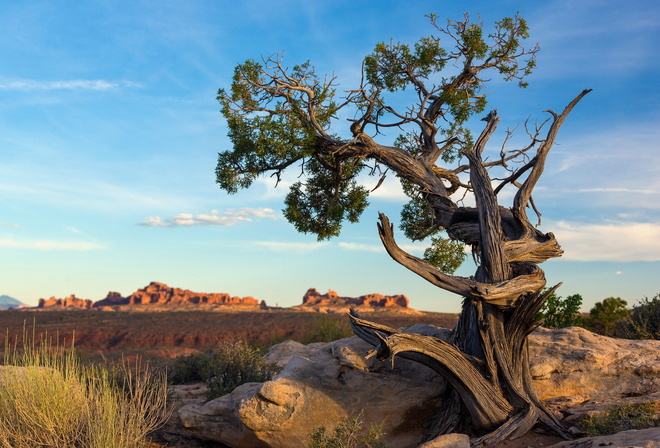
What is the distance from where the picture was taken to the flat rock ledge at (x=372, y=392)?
9289mm

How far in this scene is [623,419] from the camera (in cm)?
827

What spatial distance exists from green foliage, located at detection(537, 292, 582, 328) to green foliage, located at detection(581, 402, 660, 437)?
24.4 ft

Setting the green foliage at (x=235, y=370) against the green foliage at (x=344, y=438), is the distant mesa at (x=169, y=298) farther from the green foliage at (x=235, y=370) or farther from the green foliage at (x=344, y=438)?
the green foliage at (x=344, y=438)

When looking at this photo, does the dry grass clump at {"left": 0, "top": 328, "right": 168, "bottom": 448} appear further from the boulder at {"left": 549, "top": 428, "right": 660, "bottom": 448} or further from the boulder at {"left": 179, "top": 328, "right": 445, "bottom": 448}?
the boulder at {"left": 549, "top": 428, "right": 660, "bottom": 448}

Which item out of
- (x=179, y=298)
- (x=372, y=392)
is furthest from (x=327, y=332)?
(x=179, y=298)

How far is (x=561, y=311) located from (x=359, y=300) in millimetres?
92751

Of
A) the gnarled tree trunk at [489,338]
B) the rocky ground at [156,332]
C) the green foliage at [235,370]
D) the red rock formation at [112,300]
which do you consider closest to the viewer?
the gnarled tree trunk at [489,338]

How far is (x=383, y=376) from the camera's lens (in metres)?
9.72

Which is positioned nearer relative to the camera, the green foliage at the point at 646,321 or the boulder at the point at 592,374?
the boulder at the point at 592,374

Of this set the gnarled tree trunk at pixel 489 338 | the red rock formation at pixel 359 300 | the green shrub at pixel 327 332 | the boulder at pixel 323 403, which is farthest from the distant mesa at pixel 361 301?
the gnarled tree trunk at pixel 489 338

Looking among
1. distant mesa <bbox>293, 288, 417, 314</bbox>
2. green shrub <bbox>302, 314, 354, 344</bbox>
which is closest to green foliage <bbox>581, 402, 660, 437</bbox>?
green shrub <bbox>302, 314, 354, 344</bbox>

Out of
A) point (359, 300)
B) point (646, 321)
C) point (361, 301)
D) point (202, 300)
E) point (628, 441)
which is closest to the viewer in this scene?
point (628, 441)

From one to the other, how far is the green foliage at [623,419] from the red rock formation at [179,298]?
4199 inches

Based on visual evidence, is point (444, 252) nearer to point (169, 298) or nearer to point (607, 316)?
point (607, 316)
